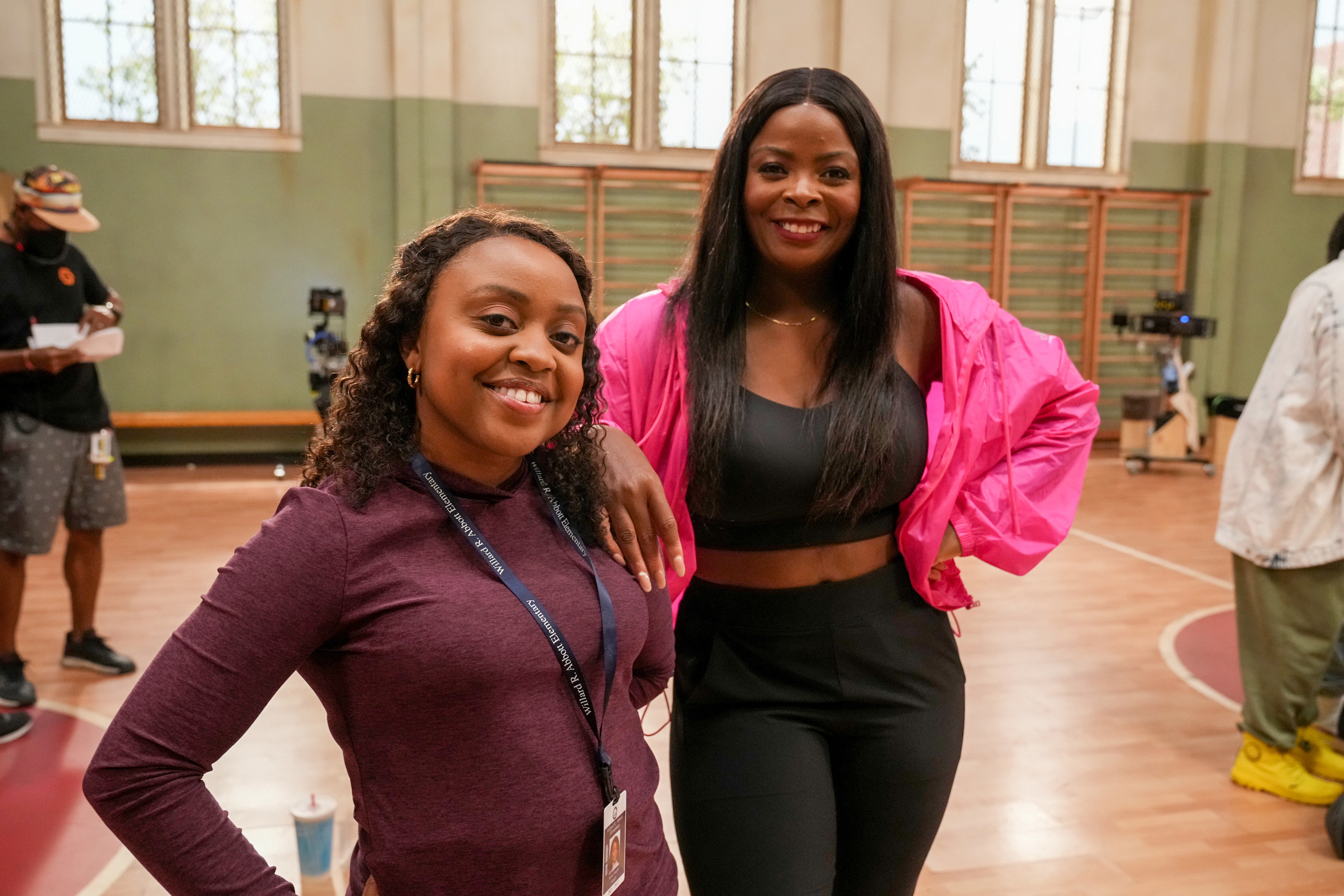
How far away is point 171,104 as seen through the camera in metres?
8.23

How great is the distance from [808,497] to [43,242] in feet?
10.4

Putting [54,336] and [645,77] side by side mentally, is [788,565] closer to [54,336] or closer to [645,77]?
[54,336]

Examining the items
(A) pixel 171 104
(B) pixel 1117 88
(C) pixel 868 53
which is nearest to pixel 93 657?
(A) pixel 171 104

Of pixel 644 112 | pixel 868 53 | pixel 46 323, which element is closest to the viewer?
pixel 46 323

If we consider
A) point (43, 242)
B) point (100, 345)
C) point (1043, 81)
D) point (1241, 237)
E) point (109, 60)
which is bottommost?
point (100, 345)

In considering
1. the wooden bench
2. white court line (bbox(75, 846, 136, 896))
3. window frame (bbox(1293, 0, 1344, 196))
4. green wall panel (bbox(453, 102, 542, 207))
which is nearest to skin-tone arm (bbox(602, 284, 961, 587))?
white court line (bbox(75, 846, 136, 896))

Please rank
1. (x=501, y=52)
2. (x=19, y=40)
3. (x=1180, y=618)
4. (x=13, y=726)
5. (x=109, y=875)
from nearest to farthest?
(x=109, y=875) < (x=13, y=726) < (x=1180, y=618) < (x=19, y=40) < (x=501, y=52)

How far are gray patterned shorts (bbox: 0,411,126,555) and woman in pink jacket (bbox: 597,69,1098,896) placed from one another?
2742mm

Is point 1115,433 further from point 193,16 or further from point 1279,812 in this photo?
point 193,16

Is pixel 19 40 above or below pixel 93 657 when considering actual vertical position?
above

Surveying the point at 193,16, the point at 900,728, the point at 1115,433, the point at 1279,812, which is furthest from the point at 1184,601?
the point at 193,16

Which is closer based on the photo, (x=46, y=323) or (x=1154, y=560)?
(x=46, y=323)

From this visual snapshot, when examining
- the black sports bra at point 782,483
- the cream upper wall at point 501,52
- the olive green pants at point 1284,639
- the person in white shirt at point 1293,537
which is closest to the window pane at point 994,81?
the cream upper wall at point 501,52

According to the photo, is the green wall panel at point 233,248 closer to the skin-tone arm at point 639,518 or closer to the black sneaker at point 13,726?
the black sneaker at point 13,726
